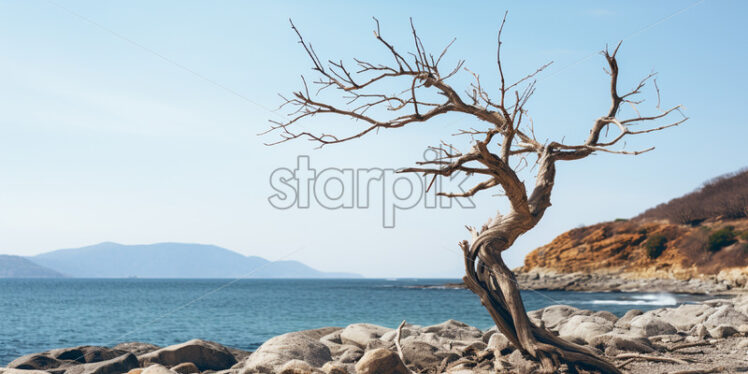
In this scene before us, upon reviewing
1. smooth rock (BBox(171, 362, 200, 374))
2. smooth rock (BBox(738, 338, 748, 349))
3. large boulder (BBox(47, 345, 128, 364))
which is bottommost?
smooth rock (BBox(171, 362, 200, 374))

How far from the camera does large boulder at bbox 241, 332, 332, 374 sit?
9117mm

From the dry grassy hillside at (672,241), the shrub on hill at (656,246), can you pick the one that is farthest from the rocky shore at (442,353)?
the shrub on hill at (656,246)

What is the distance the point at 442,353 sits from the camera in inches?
376

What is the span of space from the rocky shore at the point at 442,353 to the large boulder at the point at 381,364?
0.05 feet

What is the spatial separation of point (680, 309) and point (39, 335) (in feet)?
96.2

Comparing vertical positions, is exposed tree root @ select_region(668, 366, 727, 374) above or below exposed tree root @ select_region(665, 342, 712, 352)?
below

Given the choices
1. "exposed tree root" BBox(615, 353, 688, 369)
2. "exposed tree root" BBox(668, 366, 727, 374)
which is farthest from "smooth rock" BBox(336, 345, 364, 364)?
"exposed tree root" BBox(668, 366, 727, 374)

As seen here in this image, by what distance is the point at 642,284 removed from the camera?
49.4m

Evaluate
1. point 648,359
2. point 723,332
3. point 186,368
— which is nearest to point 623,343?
point 648,359

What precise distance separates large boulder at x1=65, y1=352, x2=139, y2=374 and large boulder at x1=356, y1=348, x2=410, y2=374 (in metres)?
5.57

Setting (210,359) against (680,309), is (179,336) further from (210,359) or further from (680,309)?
(680,309)

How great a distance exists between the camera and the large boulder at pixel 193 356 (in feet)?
38.4

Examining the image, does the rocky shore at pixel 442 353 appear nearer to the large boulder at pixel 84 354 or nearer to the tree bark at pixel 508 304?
the large boulder at pixel 84 354

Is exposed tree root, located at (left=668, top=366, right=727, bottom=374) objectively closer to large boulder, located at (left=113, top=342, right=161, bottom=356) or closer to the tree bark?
the tree bark
